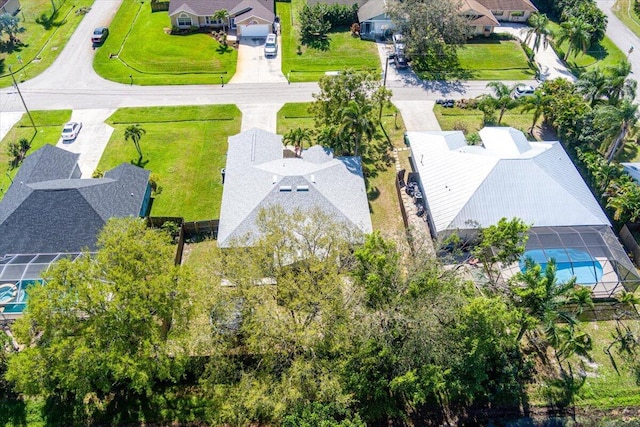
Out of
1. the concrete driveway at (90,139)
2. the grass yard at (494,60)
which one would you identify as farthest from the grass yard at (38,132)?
the grass yard at (494,60)

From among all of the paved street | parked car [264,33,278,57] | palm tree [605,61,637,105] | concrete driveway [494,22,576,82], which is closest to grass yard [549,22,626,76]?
concrete driveway [494,22,576,82]

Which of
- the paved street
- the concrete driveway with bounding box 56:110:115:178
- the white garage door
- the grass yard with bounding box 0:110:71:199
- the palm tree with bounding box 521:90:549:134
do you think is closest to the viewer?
the concrete driveway with bounding box 56:110:115:178

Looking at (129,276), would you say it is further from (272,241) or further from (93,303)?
(272,241)

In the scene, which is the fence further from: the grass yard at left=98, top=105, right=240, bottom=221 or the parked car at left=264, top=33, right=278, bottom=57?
the parked car at left=264, top=33, right=278, bottom=57

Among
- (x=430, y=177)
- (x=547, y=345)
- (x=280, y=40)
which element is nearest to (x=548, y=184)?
(x=430, y=177)

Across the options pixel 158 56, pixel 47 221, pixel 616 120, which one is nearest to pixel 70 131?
pixel 47 221

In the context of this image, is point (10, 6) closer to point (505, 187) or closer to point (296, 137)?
point (296, 137)
